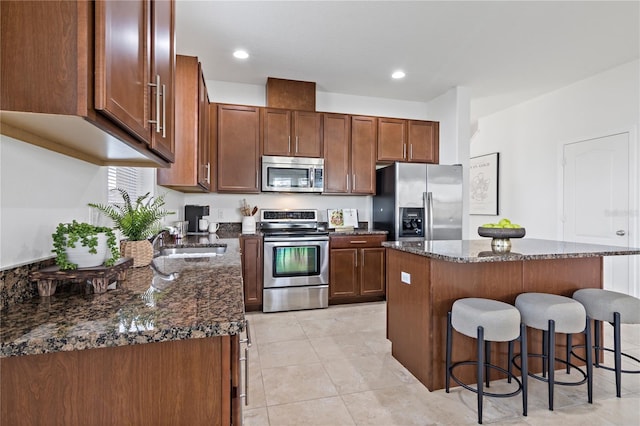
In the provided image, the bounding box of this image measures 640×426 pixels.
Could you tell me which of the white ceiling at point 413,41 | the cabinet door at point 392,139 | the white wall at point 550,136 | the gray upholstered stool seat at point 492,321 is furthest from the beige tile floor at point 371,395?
the white ceiling at point 413,41

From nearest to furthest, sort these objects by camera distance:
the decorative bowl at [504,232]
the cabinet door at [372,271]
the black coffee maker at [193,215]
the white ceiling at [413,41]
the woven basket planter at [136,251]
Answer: the woven basket planter at [136,251], the decorative bowl at [504,232], the white ceiling at [413,41], the black coffee maker at [193,215], the cabinet door at [372,271]

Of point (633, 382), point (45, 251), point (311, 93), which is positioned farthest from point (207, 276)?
point (311, 93)

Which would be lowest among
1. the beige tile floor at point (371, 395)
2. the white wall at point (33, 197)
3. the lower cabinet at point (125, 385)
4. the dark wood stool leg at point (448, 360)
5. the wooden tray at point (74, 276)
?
the beige tile floor at point (371, 395)

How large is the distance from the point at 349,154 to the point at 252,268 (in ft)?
6.24

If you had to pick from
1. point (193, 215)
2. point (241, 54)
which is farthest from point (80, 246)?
point (241, 54)

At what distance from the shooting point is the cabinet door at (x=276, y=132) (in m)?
4.02

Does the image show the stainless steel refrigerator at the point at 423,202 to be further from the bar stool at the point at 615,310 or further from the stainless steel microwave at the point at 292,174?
the bar stool at the point at 615,310

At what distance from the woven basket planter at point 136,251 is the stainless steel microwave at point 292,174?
7.74 ft

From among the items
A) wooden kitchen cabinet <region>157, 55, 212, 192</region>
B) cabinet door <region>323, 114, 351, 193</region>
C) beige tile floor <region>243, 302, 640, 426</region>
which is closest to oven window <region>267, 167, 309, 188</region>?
cabinet door <region>323, 114, 351, 193</region>

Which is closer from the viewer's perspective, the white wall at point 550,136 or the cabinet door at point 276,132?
the white wall at point 550,136

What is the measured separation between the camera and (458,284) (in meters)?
2.17

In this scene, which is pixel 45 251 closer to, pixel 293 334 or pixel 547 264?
pixel 293 334

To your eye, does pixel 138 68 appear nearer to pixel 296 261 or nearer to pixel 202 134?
pixel 202 134

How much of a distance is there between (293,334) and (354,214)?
6.70 feet
